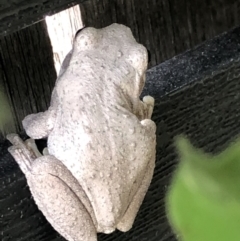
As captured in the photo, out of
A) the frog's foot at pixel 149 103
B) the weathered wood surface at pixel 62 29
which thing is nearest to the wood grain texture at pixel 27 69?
the weathered wood surface at pixel 62 29

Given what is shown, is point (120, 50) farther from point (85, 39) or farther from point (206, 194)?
point (206, 194)

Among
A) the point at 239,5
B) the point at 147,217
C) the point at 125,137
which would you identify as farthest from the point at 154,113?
the point at 239,5

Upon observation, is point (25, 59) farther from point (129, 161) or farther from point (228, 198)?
point (228, 198)

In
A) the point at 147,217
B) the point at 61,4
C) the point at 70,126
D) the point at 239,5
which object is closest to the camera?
the point at 61,4

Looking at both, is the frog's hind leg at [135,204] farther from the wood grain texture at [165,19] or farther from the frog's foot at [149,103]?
the wood grain texture at [165,19]

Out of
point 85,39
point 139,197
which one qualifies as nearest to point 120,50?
point 85,39

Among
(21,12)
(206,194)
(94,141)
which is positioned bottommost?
(206,194)
